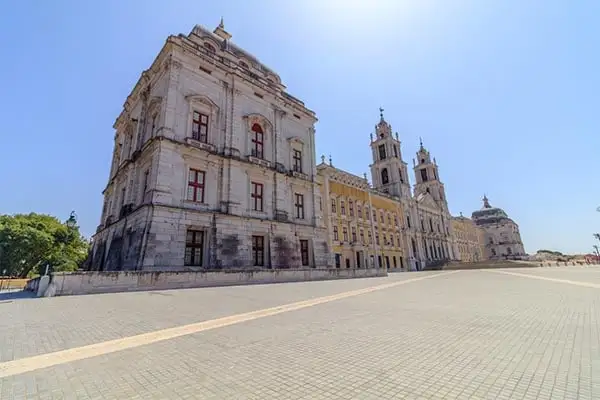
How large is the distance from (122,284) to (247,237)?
351 inches

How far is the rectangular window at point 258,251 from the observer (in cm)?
1962

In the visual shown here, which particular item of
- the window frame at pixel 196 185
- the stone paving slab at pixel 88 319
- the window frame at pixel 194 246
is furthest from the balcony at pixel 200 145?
the stone paving slab at pixel 88 319

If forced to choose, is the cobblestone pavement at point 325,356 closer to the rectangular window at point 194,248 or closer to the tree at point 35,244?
the rectangular window at point 194,248

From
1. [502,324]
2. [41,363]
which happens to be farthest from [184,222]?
[502,324]

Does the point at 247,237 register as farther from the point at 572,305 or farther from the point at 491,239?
the point at 491,239

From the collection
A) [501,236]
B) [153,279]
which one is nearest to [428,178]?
[501,236]

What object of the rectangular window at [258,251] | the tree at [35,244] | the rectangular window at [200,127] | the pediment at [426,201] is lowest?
the rectangular window at [258,251]

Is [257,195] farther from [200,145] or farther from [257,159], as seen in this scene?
[200,145]

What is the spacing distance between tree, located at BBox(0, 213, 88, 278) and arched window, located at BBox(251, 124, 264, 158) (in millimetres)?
22038

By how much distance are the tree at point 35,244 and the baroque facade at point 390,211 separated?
101ft

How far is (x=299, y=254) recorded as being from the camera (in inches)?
861

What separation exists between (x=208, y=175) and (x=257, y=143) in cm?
611

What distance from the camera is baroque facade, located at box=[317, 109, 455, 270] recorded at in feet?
119

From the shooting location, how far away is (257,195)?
2147cm
